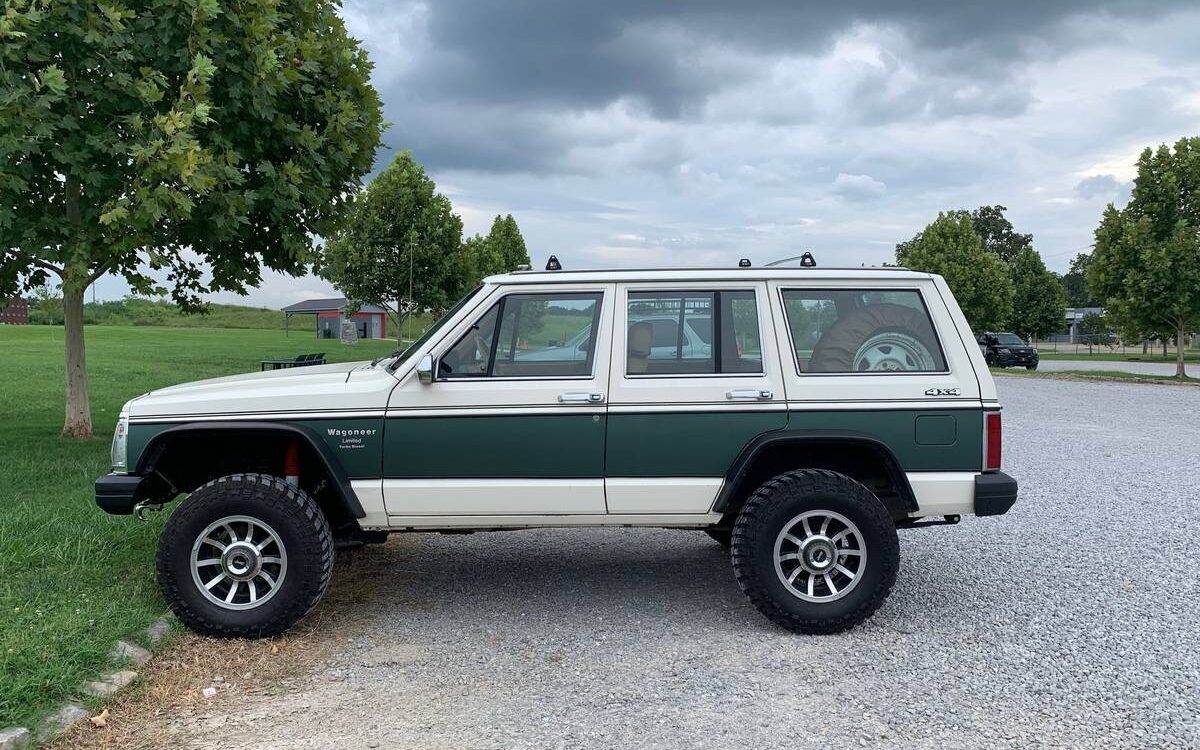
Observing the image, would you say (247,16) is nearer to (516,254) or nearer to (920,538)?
(920,538)

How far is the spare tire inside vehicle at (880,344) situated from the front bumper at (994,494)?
641mm

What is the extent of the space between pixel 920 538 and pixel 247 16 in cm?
786

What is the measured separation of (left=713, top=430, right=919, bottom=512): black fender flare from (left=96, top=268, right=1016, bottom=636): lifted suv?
0.03 feet

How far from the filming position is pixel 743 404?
4652 millimetres

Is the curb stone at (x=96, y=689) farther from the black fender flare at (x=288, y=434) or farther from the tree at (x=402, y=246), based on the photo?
the tree at (x=402, y=246)

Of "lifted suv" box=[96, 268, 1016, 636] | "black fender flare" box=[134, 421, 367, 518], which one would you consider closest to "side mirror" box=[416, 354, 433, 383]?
"lifted suv" box=[96, 268, 1016, 636]

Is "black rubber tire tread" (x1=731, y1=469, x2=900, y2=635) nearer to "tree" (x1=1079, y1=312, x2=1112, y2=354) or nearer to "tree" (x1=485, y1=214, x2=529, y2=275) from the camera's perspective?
"tree" (x1=485, y1=214, x2=529, y2=275)

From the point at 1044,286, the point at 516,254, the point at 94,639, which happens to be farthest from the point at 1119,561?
the point at 1044,286

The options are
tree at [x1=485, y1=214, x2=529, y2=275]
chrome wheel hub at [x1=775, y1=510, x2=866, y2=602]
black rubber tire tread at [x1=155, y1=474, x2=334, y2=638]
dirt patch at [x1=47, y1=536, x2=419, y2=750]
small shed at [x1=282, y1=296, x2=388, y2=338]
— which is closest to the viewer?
dirt patch at [x1=47, y1=536, x2=419, y2=750]

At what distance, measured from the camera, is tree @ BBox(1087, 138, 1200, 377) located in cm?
A: 2627

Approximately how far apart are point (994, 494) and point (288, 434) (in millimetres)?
3700

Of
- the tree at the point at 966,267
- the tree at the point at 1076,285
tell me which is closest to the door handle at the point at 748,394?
the tree at the point at 966,267

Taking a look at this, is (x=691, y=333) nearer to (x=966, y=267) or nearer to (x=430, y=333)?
(x=430, y=333)

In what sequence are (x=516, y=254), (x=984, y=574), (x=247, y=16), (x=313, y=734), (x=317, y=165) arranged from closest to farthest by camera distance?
1. (x=313, y=734)
2. (x=984, y=574)
3. (x=247, y=16)
4. (x=317, y=165)
5. (x=516, y=254)
